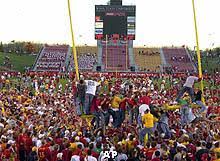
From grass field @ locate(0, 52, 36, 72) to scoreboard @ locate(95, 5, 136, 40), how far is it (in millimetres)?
10414

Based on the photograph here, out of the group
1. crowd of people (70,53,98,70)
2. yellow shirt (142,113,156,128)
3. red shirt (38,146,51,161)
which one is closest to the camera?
red shirt (38,146,51,161)

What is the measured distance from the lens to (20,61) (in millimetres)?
68500

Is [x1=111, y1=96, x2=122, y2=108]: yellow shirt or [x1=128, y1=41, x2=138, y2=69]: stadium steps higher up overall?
[x1=128, y1=41, x2=138, y2=69]: stadium steps

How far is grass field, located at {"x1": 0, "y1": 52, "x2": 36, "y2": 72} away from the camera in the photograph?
64175 millimetres

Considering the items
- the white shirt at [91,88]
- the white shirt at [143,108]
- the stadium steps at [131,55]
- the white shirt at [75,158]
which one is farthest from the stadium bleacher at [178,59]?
the white shirt at [75,158]

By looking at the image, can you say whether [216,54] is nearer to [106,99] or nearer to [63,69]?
A: [63,69]

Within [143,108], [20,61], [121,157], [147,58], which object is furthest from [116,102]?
[147,58]

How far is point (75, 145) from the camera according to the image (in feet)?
37.3

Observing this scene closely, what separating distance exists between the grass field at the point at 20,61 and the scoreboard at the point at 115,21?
1041 cm

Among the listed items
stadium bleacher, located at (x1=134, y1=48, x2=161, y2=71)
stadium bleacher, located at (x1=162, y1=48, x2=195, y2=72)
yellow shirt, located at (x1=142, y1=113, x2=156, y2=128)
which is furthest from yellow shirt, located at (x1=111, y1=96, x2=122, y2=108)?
stadium bleacher, located at (x1=134, y1=48, x2=161, y2=71)

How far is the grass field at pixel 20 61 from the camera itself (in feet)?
211

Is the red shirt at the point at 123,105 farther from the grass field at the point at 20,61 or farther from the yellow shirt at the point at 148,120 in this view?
the grass field at the point at 20,61

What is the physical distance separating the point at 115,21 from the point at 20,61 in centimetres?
1545

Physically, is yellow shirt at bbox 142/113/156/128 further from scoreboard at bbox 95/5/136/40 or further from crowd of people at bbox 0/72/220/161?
scoreboard at bbox 95/5/136/40
